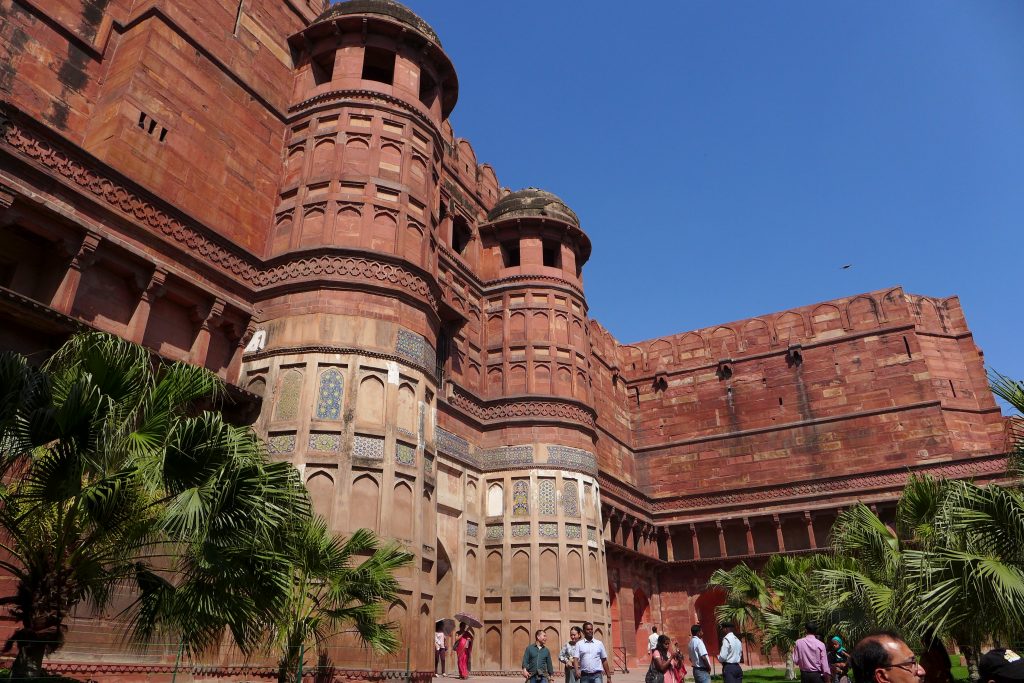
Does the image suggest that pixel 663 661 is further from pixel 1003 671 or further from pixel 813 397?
pixel 813 397

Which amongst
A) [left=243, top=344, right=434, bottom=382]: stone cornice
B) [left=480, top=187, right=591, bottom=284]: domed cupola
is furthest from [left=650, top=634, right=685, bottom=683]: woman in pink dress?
[left=480, top=187, right=591, bottom=284]: domed cupola

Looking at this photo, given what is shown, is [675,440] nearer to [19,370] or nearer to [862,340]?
[862,340]

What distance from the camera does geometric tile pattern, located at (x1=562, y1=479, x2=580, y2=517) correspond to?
19.5 metres

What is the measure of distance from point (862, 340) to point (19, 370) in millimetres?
30178

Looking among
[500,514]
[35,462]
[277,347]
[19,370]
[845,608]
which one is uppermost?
[277,347]

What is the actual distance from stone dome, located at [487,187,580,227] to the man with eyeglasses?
2051cm

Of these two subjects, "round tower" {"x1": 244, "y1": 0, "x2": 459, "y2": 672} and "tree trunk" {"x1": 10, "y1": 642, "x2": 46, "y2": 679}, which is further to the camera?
"round tower" {"x1": 244, "y1": 0, "x2": 459, "y2": 672}

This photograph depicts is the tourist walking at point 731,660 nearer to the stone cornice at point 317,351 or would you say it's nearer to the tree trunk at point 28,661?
the stone cornice at point 317,351

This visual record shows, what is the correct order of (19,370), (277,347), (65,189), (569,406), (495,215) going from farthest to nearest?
Answer: (495,215), (569,406), (277,347), (65,189), (19,370)

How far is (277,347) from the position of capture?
13.9 m

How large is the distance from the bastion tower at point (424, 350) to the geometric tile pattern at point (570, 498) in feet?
0.11

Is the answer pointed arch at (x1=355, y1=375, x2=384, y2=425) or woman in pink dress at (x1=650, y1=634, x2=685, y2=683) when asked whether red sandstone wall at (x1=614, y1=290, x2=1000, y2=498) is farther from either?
woman in pink dress at (x1=650, y1=634, x2=685, y2=683)

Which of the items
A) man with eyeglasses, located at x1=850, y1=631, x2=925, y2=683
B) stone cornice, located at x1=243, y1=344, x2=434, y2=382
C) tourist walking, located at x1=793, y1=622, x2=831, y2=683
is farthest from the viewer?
stone cornice, located at x1=243, y1=344, x2=434, y2=382

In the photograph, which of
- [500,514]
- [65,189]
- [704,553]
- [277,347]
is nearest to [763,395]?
[704,553]
